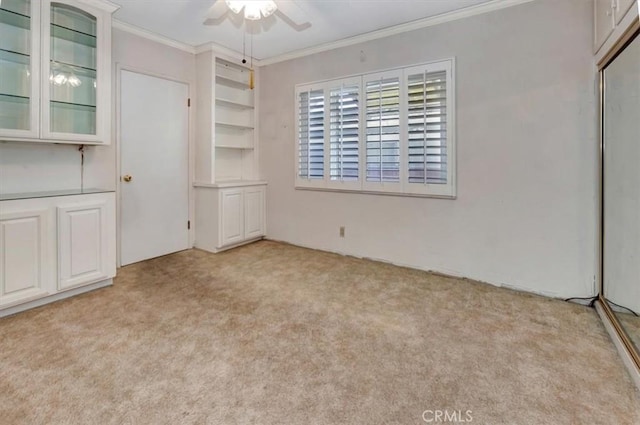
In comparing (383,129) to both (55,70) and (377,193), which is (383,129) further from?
(55,70)

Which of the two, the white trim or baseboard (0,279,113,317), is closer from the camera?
baseboard (0,279,113,317)

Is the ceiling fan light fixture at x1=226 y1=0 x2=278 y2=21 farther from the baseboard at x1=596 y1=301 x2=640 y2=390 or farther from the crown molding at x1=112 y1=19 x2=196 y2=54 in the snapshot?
the baseboard at x1=596 y1=301 x2=640 y2=390

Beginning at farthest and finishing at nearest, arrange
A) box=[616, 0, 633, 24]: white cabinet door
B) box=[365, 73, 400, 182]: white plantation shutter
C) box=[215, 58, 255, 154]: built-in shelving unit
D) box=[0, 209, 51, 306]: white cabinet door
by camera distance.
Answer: box=[215, 58, 255, 154]: built-in shelving unit < box=[365, 73, 400, 182]: white plantation shutter < box=[0, 209, 51, 306]: white cabinet door < box=[616, 0, 633, 24]: white cabinet door

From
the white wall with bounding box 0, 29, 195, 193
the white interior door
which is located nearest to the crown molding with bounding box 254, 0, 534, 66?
the white wall with bounding box 0, 29, 195, 193

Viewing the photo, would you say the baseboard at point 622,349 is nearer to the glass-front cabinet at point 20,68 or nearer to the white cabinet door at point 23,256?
the white cabinet door at point 23,256

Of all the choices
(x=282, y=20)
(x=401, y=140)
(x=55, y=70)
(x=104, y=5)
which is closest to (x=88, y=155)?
(x=55, y=70)

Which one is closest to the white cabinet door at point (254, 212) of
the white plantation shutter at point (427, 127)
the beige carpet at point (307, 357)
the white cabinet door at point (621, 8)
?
the beige carpet at point (307, 357)

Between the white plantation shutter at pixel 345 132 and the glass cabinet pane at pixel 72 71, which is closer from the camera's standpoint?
the glass cabinet pane at pixel 72 71

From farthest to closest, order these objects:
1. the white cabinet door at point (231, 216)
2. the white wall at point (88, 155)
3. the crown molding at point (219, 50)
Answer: the white cabinet door at point (231, 216), the crown molding at point (219, 50), the white wall at point (88, 155)

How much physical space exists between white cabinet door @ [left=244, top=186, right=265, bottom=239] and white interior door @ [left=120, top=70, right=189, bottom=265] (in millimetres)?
726

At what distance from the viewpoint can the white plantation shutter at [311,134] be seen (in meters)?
4.14

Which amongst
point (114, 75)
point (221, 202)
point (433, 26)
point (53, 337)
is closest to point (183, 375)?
point (53, 337)

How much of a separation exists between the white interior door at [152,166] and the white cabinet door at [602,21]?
3956 millimetres

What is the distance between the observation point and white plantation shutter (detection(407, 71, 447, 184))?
327 centimetres
